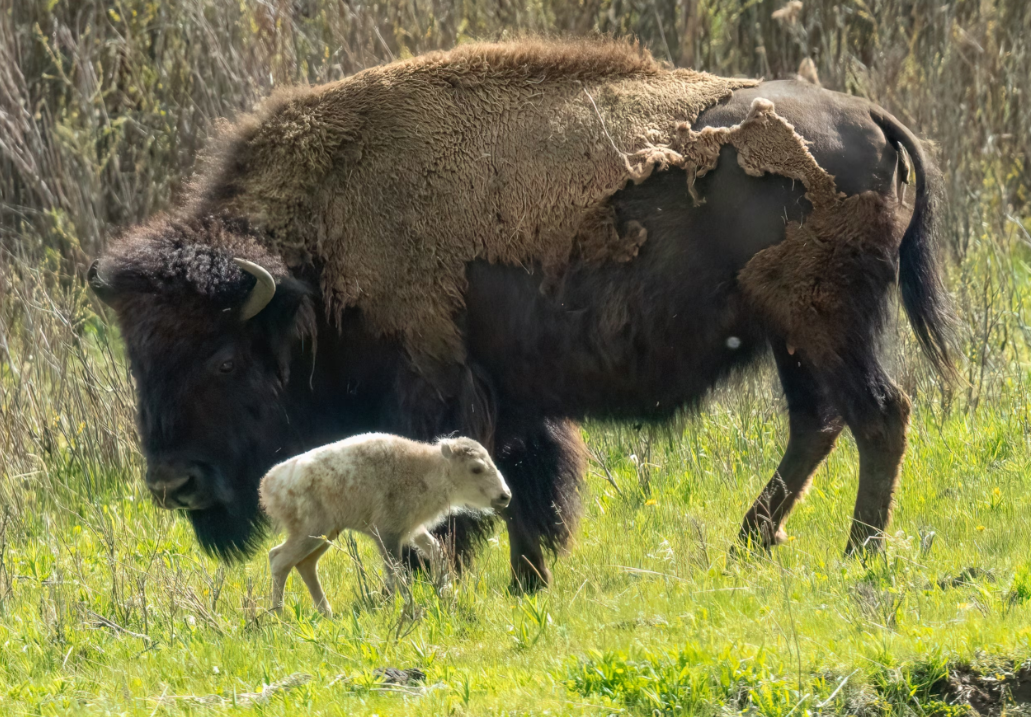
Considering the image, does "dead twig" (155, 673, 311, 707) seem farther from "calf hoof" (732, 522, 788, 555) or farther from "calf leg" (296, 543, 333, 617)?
"calf hoof" (732, 522, 788, 555)

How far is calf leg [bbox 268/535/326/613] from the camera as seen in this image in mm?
4445

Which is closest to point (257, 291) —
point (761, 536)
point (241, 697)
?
point (241, 697)

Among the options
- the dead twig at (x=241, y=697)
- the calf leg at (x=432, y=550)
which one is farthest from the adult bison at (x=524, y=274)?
the dead twig at (x=241, y=697)

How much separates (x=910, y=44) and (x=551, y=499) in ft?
21.7

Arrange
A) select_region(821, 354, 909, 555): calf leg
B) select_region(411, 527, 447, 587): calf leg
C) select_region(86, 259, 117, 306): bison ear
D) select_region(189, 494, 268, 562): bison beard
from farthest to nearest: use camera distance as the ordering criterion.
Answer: select_region(189, 494, 268, 562): bison beard < select_region(86, 259, 117, 306): bison ear < select_region(821, 354, 909, 555): calf leg < select_region(411, 527, 447, 587): calf leg

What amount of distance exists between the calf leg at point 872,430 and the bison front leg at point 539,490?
118 cm

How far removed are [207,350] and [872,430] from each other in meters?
2.66

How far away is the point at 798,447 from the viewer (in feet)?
17.8

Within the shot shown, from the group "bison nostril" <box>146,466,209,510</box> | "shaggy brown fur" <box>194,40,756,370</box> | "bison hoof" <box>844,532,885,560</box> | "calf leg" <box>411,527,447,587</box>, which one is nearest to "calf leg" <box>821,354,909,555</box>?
"bison hoof" <box>844,532,885,560</box>

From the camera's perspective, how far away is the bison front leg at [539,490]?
5219 millimetres

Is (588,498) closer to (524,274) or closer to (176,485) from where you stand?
(524,274)

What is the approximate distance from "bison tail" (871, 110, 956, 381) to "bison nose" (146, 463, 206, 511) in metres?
2.91

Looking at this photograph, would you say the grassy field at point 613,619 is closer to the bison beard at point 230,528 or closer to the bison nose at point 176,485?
the bison beard at point 230,528

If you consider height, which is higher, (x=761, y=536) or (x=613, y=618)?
(x=613, y=618)
